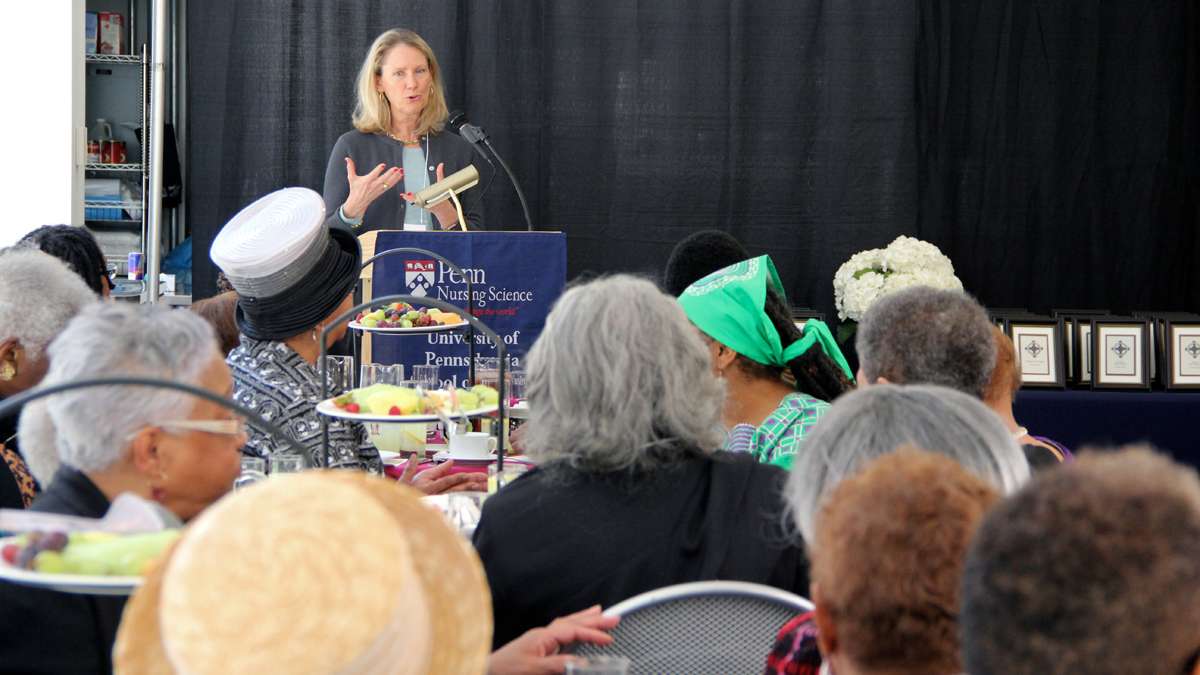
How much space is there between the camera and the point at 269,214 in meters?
3.44

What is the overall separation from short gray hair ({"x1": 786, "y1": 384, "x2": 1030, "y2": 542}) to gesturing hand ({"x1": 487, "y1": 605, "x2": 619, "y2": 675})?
0.32m

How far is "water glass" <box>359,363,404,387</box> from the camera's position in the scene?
123 inches

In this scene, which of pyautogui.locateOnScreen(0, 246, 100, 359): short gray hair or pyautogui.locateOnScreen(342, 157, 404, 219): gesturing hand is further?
pyautogui.locateOnScreen(342, 157, 404, 219): gesturing hand

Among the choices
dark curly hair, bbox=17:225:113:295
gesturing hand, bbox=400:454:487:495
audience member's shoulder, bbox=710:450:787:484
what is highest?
dark curly hair, bbox=17:225:113:295

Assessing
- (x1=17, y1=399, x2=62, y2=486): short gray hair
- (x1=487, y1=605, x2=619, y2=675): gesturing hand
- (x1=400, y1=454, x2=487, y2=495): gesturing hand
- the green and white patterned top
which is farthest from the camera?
(x1=400, y1=454, x2=487, y2=495): gesturing hand

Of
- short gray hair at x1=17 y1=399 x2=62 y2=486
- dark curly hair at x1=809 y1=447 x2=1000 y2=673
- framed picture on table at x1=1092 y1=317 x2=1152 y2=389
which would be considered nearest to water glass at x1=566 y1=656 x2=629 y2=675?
dark curly hair at x1=809 y1=447 x2=1000 y2=673

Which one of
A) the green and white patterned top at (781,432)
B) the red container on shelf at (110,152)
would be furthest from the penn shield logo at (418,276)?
the red container on shelf at (110,152)

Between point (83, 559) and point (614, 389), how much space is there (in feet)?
2.91

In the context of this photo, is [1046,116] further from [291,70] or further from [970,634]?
[970,634]

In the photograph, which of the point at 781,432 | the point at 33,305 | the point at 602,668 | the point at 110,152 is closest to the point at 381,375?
the point at 33,305

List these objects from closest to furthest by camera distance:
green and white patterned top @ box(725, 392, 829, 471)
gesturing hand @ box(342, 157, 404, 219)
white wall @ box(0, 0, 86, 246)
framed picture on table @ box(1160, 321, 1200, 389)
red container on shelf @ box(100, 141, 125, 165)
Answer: green and white patterned top @ box(725, 392, 829, 471) < gesturing hand @ box(342, 157, 404, 219) < white wall @ box(0, 0, 86, 246) < framed picture on table @ box(1160, 321, 1200, 389) < red container on shelf @ box(100, 141, 125, 165)

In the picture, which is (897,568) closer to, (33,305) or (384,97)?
(33,305)

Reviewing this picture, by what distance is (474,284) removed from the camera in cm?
423

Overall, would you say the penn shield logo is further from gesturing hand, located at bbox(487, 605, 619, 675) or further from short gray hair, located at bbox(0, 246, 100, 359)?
gesturing hand, located at bbox(487, 605, 619, 675)
